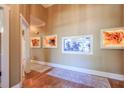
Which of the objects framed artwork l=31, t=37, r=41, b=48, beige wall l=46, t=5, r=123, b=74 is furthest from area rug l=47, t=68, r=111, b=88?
framed artwork l=31, t=37, r=41, b=48

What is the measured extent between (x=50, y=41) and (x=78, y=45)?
177 cm

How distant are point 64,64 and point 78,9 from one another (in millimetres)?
2565

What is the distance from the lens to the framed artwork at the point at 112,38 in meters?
3.29

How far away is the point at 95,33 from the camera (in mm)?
3797

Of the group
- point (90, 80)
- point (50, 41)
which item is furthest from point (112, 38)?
point (50, 41)

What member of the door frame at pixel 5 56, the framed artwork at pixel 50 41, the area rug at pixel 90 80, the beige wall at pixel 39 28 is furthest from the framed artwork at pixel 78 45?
the door frame at pixel 5 56

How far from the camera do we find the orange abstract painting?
329cm

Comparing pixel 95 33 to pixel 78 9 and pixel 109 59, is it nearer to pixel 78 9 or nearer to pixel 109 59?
pixel 109 59

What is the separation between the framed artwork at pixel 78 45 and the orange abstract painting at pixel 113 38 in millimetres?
538

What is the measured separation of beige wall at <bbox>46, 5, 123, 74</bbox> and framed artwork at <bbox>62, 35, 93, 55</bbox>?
0.16 m

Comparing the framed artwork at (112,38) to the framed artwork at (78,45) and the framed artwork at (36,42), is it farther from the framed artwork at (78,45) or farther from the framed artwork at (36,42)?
the framed artwork at (36,42)

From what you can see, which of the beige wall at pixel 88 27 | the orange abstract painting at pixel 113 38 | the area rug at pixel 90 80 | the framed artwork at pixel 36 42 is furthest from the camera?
the framed artwork at pixel 36 42

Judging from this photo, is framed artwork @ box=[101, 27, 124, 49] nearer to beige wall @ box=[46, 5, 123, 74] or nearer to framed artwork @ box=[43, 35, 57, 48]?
beige wall @ box=[46, 5, 123, 74]
